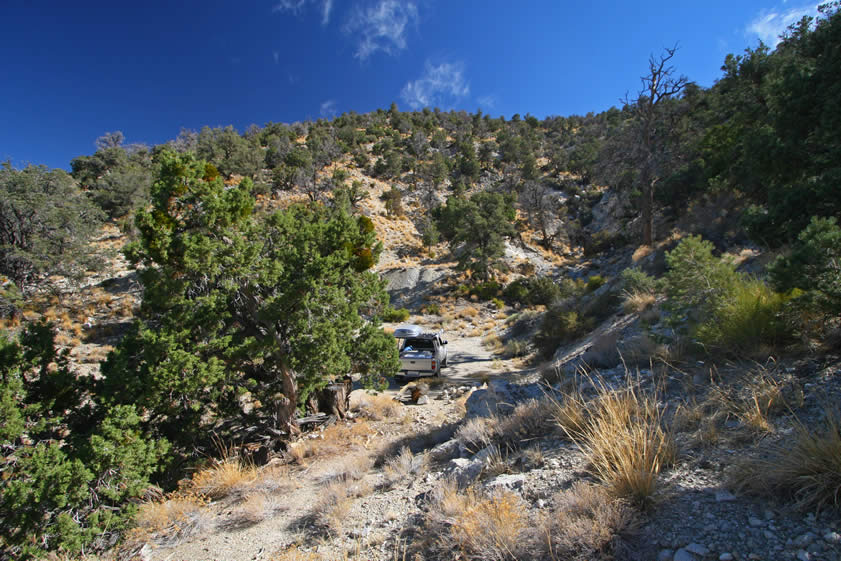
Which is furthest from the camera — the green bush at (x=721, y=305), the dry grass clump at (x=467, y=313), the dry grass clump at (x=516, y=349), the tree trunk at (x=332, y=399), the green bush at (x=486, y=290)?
the green bush at (x=486, y=290)

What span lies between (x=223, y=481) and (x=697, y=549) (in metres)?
6.53

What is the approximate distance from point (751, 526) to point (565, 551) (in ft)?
3.76

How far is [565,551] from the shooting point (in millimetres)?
2447

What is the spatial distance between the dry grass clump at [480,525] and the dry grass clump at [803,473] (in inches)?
63.5

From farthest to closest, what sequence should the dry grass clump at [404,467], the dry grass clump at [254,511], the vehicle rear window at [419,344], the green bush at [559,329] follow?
the green bush at [559,329] < the vehicle rear window at [419,344] < the dry grass clump at [404,467] < the dry grass clump at [254,511]

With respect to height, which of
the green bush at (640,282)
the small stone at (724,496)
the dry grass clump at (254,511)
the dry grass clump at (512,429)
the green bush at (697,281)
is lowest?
the dry grass clump at (254,511)

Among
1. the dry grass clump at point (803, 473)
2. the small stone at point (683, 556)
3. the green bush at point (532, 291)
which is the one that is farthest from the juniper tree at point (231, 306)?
the green bush at point (532, 291)

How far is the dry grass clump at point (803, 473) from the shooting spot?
220 cm

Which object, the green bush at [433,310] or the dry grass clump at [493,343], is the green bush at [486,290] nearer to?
the green bush at [433,310]

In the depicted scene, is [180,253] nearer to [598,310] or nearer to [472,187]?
[598,310]

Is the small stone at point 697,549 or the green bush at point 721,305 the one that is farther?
the green bush at point 721,305

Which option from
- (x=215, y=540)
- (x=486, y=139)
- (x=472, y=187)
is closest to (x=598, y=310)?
(x=215, y=540)

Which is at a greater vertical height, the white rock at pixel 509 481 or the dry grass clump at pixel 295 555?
the white rock at pixel 509 481

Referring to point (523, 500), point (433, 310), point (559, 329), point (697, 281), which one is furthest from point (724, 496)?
point (433, 310)
